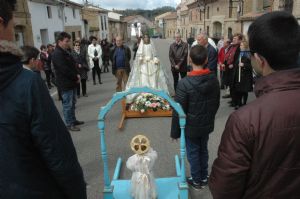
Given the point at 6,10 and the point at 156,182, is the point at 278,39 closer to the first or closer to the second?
the point at 6,10

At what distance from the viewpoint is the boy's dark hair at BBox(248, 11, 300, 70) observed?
4.50ft

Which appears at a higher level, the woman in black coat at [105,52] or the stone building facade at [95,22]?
the stone building facade at [95,22]

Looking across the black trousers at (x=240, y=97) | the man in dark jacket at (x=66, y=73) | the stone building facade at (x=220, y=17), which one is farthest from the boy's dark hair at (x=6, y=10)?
the stone building facade at (x=220, y=17)

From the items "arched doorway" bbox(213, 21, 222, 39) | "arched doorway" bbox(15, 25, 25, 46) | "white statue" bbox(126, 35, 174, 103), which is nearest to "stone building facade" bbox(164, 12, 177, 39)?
"arched doorway" bbox(213, 21, 222, 39)

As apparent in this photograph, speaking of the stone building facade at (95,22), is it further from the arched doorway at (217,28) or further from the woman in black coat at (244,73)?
the woman in black coat at (244,73)

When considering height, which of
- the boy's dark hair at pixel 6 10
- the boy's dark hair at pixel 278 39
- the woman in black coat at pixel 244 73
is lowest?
the woman in black coat at pixel 244 73

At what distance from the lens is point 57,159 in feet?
4.95

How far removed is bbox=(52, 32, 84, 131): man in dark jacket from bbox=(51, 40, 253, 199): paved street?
554 mm

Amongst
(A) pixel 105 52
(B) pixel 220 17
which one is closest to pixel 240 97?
(A) pixel 105 52

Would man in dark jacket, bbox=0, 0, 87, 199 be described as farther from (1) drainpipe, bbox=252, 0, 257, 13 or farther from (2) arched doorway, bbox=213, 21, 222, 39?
(2) arched doorway, bbox=213, 21, 222, 39

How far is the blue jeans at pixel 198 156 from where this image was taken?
3.63 meters

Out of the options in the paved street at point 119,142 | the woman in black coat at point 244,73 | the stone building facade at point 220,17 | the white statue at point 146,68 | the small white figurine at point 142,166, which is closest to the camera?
the small white figurine at point 142,166

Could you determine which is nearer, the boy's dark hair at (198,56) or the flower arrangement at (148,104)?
the boy's dark hair at (198,56)

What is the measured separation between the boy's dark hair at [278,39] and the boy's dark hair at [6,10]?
128 cm
